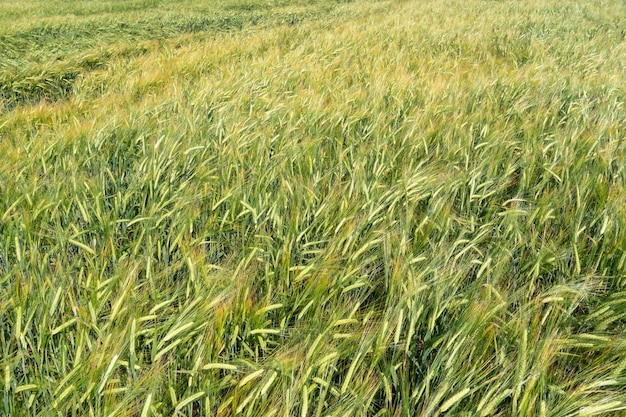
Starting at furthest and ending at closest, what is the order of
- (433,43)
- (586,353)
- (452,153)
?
1. (433,43)
2. (452,153)
3. (586,353)

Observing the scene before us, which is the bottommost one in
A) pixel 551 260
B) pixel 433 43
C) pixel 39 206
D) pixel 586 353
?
pixel 586 353

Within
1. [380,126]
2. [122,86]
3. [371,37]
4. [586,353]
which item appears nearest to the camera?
[586,353]

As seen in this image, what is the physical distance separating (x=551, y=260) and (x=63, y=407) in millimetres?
1533

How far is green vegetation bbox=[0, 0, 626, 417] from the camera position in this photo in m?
1.02

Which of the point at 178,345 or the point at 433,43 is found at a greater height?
the point at 433,43

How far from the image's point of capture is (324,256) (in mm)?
1453

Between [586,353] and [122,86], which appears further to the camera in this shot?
[122,86]

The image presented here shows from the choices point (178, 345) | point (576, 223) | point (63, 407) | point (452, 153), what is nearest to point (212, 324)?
point (178, 345)

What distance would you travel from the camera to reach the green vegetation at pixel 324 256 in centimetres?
102

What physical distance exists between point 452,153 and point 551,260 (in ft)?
3.15

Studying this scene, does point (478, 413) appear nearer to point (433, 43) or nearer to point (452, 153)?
point (452, 153)

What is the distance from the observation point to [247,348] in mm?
1168

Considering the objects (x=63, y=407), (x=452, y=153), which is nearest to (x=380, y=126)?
(x=452, y=153)

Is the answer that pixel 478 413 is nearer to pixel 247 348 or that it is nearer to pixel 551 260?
pixel 247 348
